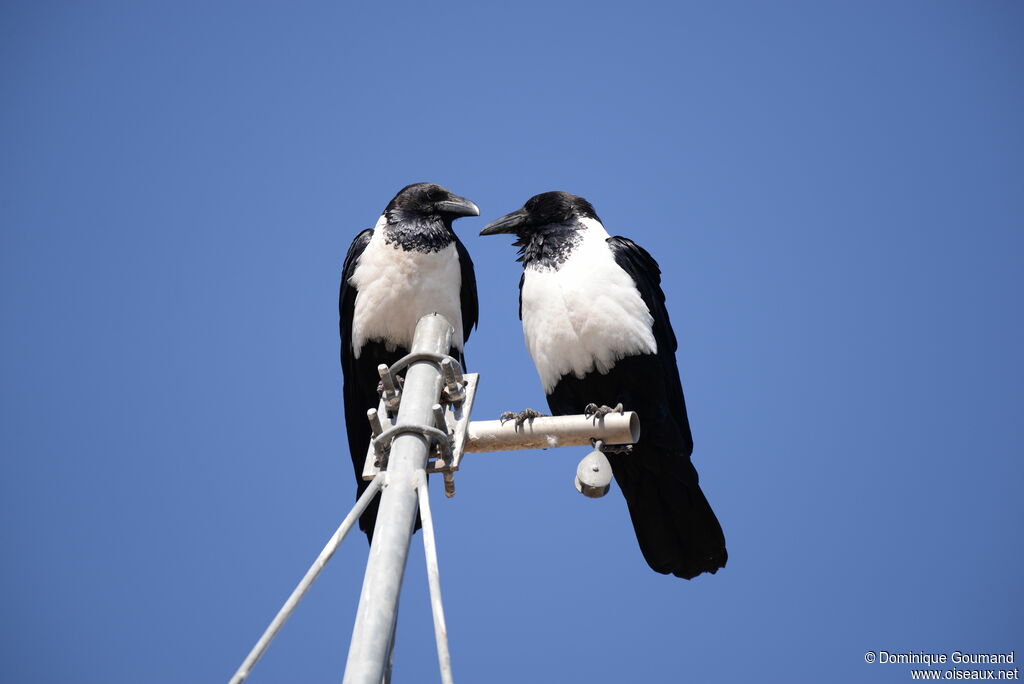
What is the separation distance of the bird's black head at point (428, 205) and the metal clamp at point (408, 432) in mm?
3741

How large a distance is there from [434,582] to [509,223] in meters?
4.30

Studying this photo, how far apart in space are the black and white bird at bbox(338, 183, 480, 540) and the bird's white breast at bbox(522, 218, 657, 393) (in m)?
0.60

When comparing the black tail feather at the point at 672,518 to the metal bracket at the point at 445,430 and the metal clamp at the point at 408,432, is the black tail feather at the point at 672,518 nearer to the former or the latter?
the metal bracket at the point at 445,430

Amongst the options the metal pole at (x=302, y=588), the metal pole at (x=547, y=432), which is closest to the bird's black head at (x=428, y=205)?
the metal pole at (x=547, y=432)

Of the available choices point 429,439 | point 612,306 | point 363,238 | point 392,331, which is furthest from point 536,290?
point 429,439

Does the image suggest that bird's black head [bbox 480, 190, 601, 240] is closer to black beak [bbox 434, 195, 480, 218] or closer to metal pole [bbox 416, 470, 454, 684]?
black beak [bbox 434, 195, 480, 218]

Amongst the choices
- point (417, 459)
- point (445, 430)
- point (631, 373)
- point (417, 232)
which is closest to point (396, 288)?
point (417, 232)

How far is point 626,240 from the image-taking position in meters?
6.59

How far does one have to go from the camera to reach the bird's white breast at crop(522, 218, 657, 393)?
6.01 metres

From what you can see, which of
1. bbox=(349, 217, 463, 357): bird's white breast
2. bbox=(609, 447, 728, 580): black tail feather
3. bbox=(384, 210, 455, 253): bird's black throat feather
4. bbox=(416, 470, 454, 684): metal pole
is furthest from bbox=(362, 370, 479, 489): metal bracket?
bbox=(384, 210, 455, 253): bird's black throat feather

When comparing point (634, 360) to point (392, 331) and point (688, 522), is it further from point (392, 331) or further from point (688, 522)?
point (392, 331)

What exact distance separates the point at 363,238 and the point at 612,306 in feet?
6.31

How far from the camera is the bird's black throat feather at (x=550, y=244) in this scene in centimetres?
638

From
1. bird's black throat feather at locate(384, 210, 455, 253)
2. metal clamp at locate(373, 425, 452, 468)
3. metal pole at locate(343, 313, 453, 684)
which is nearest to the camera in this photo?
metal pole at locate(343, 313, 453, 684)
